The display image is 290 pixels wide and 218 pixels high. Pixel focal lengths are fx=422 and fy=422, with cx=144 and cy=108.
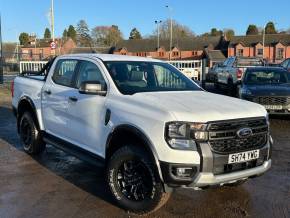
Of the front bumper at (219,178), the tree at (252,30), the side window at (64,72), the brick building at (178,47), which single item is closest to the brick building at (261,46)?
the brick building at (178,47)

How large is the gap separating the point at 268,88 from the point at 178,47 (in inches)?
3412

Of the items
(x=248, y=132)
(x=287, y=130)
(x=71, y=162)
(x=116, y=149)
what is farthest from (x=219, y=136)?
(x=287, y=130)

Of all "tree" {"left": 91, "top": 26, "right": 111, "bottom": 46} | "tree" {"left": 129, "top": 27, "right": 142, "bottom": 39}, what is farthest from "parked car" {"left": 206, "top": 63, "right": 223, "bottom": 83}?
"tree" {"left": 129, "top": 27, "right": 142, "bottom": 39}

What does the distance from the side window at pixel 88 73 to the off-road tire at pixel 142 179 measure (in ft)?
3.76

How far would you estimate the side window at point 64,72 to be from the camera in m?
6.40

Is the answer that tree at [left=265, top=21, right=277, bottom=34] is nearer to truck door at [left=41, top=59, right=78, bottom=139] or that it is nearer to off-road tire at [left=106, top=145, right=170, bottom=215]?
truck door at [left=41, top=59, right=78, bottom=139]

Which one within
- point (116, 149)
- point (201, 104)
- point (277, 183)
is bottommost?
point (277, 183)

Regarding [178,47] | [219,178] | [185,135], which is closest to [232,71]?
[219,178]

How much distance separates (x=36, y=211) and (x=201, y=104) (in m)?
2.29

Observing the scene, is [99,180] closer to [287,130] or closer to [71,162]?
[71,162]

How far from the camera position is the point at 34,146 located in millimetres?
7477

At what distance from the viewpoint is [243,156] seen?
473 centimetres

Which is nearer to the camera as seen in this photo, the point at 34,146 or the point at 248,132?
the point at 248,132

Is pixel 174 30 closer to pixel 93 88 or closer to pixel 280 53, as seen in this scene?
pixel 280 53
